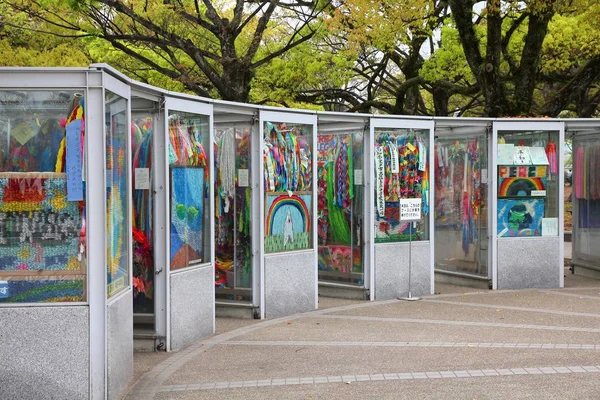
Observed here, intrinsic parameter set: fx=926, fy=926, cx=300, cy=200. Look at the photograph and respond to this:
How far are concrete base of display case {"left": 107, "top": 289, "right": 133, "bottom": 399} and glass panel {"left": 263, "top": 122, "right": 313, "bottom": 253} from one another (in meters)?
4.50

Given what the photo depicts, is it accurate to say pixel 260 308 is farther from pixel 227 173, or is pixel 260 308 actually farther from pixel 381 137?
pixel 381 137

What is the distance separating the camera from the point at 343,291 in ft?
47.1

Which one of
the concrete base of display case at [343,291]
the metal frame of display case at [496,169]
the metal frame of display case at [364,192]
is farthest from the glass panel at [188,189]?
the metal frame of display case at [496,169]

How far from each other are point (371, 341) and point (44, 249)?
14.0 feet

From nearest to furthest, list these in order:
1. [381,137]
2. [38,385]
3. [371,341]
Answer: [38,385] → [371,341] → [381,137]

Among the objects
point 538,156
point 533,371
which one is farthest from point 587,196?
point 533,371

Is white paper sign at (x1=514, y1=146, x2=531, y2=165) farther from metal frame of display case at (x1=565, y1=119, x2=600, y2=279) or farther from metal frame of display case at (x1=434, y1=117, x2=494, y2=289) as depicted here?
metal frame of display case at (x1=565, y1=119, x2=600, y2=279)

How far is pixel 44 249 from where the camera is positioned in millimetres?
6902

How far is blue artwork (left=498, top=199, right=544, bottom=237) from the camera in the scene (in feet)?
49.2

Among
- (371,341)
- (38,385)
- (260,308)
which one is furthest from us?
(260,308)

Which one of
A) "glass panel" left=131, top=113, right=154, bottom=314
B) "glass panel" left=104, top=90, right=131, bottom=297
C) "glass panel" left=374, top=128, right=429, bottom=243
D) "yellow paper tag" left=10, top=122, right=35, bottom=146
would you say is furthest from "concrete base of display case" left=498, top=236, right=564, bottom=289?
"yellow paper tag" left=10, top=122, right=35, bottom=146

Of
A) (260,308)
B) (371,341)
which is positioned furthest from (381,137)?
(371,341)

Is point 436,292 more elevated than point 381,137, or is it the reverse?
point 381,137

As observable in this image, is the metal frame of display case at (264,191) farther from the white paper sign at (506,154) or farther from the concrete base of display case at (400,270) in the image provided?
the white paper sign at (506,154)
